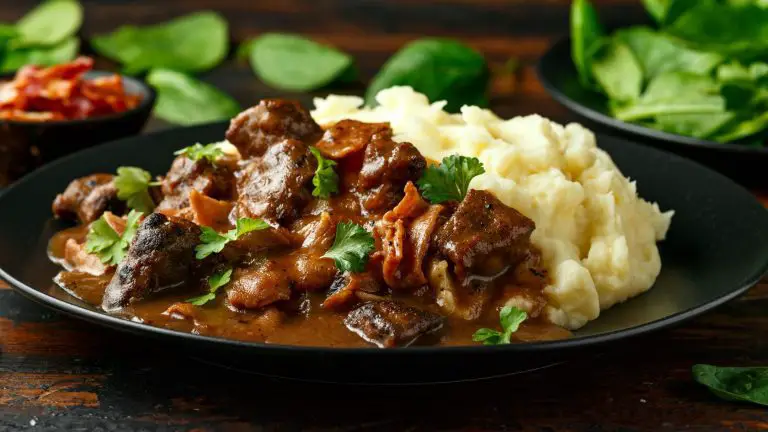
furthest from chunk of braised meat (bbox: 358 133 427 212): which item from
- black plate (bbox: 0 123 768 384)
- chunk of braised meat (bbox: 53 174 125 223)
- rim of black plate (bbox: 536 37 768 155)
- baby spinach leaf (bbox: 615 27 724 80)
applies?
baby spinach leaf (bbox: 615 27 724 80)

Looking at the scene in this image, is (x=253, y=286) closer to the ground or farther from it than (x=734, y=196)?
closer to the ground

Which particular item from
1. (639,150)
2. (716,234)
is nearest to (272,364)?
(716,234)

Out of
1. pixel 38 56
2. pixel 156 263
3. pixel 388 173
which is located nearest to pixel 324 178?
pixel 388 173

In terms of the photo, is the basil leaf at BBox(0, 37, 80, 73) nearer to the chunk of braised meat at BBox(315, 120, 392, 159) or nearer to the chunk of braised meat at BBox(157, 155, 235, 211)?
the chunk of braised meat at BBox(157, 155, 235, 211)

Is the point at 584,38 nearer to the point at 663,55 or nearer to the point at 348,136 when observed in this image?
the point at 663,55

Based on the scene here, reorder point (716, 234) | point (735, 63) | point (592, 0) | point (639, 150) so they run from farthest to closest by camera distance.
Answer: point (592, 0)
point (735, 63)
point (639, 150)
point (716, 234)

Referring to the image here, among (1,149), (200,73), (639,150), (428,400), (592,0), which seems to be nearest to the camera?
(428,400)

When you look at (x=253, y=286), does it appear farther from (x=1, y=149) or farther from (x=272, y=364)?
(x=1, y=149)
